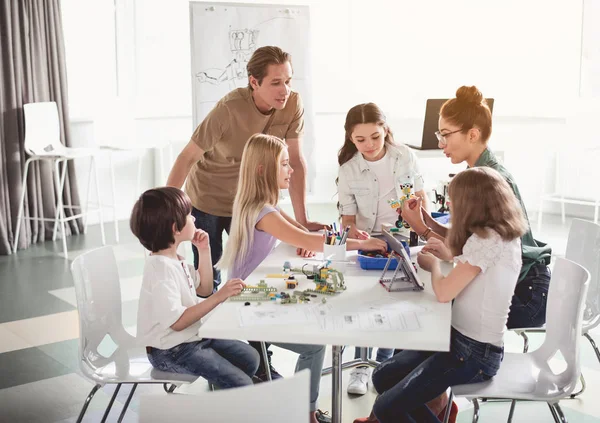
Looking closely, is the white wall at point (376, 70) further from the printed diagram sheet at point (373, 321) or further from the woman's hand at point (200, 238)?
the printed diagram sheet at point (373, 321)

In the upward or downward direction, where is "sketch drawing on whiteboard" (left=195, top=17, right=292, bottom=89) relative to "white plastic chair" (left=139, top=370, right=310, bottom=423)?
upward

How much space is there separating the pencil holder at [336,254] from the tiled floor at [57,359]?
2.30 ft

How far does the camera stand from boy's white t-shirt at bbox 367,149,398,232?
3000 millimetres

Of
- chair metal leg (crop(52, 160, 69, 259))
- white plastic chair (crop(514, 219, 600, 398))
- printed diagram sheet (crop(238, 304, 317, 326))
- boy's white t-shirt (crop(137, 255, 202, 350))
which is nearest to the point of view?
printed diagram sheet (crop(238, 304, 317, 326))

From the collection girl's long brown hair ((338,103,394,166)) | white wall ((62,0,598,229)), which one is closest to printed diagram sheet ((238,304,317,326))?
girl's long brown hair ((338,103,394,166))

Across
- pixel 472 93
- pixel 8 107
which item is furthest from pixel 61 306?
pixel 472 93

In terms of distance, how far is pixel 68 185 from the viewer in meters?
6.02

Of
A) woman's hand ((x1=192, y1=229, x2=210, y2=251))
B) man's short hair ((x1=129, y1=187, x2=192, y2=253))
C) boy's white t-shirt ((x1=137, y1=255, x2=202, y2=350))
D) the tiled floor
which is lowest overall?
the tiled floor

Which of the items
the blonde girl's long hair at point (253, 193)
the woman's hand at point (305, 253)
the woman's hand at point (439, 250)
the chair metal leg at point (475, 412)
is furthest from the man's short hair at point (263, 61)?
the chair metal leg at point (475, 412)

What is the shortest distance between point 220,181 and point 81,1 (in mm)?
3704

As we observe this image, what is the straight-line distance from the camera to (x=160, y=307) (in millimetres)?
2195

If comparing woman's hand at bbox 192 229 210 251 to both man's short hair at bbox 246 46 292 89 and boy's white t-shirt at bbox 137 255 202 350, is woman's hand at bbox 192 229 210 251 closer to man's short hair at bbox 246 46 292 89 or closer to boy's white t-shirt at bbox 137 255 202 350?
boy's white t-shirt at bbox 137 255 202 350

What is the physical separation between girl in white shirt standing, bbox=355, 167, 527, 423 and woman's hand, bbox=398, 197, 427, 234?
1.61 feet

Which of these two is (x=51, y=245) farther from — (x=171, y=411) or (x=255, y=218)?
(x=171, y=411)
